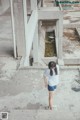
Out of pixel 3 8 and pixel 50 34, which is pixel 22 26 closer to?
pixel 3 8

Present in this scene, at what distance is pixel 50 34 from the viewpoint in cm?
1942

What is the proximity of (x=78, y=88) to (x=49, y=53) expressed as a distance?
924 cm

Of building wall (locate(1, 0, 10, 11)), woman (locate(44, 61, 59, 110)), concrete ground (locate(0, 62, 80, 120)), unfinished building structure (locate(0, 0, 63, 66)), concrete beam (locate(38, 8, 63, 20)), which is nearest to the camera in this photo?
woman (locate(44, 61, 59, 110))

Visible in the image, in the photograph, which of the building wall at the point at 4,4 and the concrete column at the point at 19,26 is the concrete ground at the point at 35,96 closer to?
the concrete column at the point at 19,26

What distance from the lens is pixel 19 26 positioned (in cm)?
823

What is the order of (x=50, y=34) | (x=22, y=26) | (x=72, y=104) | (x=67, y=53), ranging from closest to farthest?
1. (x=72, y=104)
2. (x=22, y=26)
3. (x=67, y=53)
4. (x=50, y=34)

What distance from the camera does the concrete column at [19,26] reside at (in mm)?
8039

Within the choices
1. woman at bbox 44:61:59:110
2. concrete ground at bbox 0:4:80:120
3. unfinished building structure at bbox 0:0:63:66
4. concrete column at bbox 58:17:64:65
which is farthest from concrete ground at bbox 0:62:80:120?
concrete column at bbox 58:17:64:65

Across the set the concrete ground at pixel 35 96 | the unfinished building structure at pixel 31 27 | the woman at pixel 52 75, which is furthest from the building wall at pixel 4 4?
the woman at pixel 52 75

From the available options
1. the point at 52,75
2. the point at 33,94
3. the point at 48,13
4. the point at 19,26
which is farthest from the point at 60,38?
the point at 52,75

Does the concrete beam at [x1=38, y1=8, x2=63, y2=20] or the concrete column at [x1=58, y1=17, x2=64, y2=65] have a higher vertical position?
the concrete beam at [x1=38, y1=8, x2=63, y2=20]

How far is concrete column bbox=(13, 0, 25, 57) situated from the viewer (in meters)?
8.04

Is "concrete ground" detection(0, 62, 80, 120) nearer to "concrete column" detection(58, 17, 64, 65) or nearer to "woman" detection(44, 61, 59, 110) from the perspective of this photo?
"woman" detection(44, 61, 59, 110)

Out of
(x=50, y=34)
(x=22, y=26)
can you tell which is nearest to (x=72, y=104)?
(x=22, y=26)
